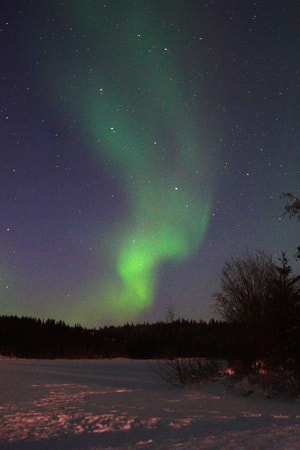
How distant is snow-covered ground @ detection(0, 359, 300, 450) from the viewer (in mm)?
8391

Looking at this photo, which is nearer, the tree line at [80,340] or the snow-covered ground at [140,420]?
the snow-covered ground at [140,420]

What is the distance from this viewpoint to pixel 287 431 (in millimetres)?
8953

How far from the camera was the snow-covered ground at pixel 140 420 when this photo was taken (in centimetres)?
839

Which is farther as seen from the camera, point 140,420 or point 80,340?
point 80,340

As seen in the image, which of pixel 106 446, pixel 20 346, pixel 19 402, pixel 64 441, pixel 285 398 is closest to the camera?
pixel 106 446

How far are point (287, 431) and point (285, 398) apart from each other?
8968 mm

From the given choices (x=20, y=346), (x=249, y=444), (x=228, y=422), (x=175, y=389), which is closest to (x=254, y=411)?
(x=228, y=422)

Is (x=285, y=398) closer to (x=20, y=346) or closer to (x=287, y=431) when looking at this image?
(x=287, y=431)

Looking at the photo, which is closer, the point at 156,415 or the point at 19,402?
the point at 156,415

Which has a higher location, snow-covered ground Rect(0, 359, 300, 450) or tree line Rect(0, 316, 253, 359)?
tree line Rect(0, 316, 253, 359)

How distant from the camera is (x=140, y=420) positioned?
36.2 feet

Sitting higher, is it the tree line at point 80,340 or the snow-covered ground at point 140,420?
the tree line at point 80,340

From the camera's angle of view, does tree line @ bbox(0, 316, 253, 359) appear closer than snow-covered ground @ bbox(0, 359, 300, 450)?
No

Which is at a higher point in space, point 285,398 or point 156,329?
point 156,329
